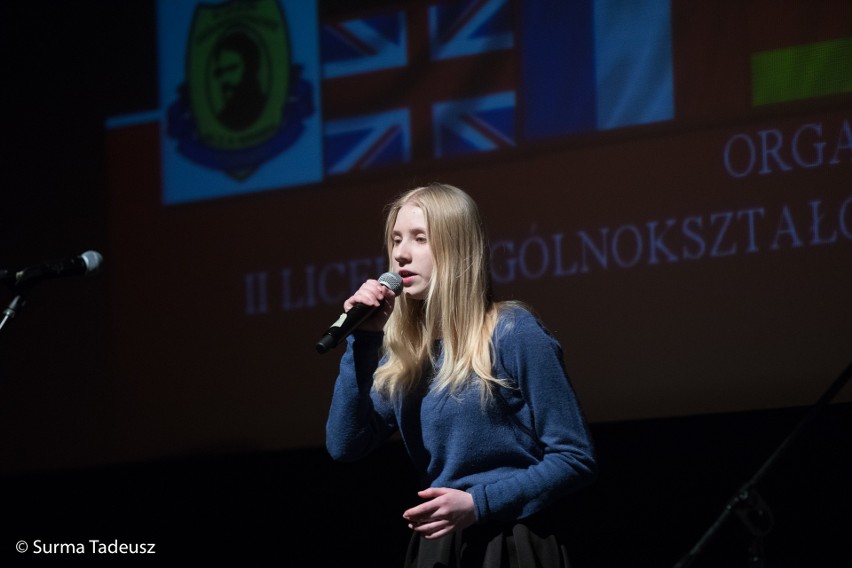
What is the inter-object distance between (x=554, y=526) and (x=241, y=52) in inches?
94.6

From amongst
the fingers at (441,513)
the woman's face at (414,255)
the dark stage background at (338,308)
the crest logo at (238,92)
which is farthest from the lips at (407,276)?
the crest logo at (238,92)

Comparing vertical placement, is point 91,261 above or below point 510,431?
above

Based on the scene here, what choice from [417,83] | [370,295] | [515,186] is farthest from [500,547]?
[417,83]

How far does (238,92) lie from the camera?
3951 mm

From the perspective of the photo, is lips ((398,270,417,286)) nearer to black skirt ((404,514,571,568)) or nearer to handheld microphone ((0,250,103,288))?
black skirt ((404,514,571,568))

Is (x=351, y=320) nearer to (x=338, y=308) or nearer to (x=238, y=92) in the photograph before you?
(x=338, y=308)

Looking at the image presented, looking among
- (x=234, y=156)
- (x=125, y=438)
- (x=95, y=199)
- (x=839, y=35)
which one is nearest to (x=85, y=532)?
(x=125, y=438)

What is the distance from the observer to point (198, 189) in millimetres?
3953

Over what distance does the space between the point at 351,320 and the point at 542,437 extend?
400mm

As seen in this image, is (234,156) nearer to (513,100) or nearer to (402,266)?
(513,100)

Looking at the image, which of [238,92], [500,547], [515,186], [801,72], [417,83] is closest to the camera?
[500,547]

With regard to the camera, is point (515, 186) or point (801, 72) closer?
point (801, 72)

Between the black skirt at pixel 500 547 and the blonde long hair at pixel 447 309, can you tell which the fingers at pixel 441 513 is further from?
the blonde long hair at pixel 447 309

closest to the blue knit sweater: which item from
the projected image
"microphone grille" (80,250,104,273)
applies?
"microphone grille" (80,250,104,273)
